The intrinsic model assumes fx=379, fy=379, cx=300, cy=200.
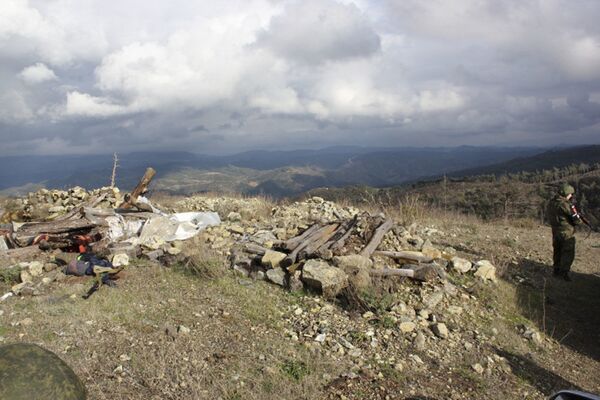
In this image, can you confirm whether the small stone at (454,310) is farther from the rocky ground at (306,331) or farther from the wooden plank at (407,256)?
the wooden plank at (407,256)

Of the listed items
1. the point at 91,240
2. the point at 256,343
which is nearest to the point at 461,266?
the point at 256,343

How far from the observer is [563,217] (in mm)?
8594

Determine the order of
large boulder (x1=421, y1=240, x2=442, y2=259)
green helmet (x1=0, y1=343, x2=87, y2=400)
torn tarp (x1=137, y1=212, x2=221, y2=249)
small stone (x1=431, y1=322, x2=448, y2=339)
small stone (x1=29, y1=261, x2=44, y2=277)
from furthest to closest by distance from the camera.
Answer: torn tarp (x1=137, y1=212, x2=221, y2=249) < large boulder (x1=421, y1=240, x2=442, y2=259) < small stone (x1=29, y1=261, x2=44, y2=277) < small stone (x1=431, y1=322, x2=448, y2=339) < green helmet (x1=0, y1=343, x2=87, y2=400)

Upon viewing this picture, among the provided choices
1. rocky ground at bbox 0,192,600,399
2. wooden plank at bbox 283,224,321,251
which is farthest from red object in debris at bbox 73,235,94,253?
wooden plank at bbox 283,224,321,251

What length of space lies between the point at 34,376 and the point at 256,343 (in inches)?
100

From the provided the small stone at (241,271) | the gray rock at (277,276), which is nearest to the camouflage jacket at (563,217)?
the gray rock at (277,276)

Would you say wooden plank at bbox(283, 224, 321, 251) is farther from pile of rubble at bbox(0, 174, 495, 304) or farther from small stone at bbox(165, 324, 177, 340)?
small stone at bbox(165, 324, 177, 340)

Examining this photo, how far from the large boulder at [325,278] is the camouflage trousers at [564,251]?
214 inches

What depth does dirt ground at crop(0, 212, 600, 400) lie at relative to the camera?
4305mm

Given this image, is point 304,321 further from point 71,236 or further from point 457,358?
point 71,236

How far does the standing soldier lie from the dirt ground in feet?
2.31

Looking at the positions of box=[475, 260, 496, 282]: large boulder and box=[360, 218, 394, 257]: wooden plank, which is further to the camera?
box=[360, 218, 394, 257]: wooden plank

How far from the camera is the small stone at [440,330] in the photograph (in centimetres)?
552

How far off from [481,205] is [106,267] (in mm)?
37091
